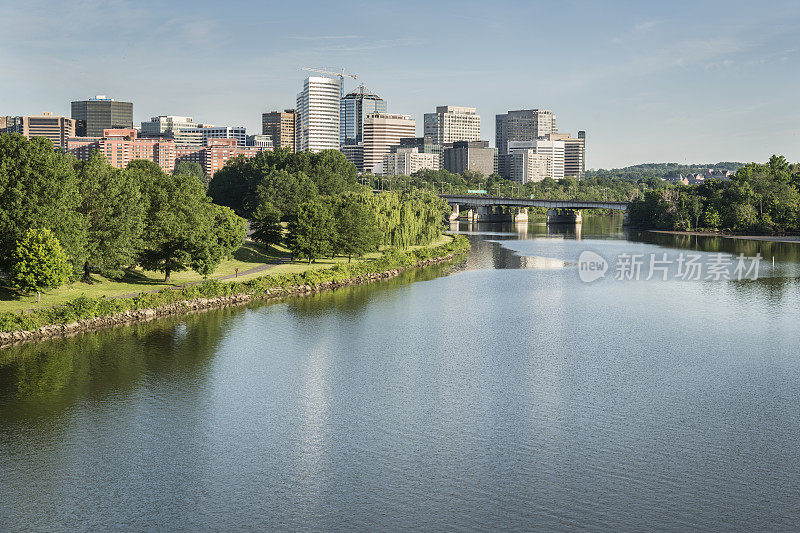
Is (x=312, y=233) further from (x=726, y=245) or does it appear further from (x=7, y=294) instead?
(x=726, y=245)

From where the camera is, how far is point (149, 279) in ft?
210

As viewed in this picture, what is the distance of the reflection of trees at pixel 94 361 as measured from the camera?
3544cm

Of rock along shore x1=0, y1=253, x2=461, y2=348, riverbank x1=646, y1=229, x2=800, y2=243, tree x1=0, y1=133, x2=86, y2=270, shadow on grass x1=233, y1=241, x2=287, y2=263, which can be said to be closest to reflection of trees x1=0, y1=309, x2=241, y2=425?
rock along shore x1=0, y1=253, x2=461, y2=348

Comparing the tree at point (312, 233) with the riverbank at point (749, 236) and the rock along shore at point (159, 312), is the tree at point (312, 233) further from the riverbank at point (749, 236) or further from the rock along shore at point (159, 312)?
the riverbank at point (749, 236)

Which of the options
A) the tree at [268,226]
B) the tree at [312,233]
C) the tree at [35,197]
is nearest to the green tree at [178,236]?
the tree at [35,197]

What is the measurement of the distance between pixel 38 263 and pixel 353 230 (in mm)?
38984

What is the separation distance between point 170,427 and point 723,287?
56692 mm

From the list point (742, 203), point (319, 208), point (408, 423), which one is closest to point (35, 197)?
point (319, 208)

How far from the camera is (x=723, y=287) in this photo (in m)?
72.2

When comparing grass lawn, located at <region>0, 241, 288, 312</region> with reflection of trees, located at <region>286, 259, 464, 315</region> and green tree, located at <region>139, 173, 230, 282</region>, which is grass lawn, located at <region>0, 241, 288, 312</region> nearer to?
green tree, located at <region>139, 173, 230, 282</region>

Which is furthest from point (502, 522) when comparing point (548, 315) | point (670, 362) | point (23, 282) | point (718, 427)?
point (23, 282)

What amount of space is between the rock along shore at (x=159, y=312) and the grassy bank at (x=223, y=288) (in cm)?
29

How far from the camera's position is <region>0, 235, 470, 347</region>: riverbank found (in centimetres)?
4603

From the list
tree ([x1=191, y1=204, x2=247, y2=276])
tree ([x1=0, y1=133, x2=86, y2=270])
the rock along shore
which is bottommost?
the rock along shore
